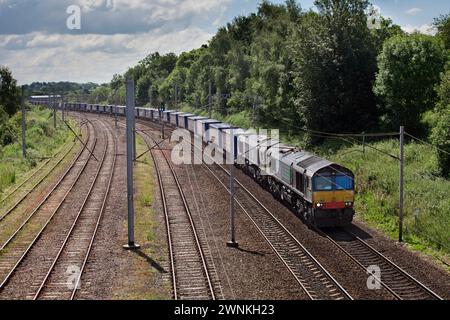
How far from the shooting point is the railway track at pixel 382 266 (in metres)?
19.8

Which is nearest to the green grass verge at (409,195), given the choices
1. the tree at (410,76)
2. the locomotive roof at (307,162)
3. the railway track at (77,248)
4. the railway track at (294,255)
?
the tree at (410,76)

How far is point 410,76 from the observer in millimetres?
42312

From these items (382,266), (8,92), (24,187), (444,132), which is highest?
(8,92)

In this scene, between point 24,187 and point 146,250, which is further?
point 24,187

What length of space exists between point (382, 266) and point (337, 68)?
28300 mm

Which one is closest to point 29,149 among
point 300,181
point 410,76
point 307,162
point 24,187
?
point 24,187

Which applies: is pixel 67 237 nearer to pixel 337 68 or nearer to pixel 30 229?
pixel 30 229

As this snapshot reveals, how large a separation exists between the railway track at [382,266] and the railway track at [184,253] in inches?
239

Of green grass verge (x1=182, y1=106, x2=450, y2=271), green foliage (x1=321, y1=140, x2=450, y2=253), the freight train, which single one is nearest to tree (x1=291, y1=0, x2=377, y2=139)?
green grass verge (x1=182, y1=106, x2=450, y2=271)

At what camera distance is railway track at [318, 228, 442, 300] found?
65.0 ft

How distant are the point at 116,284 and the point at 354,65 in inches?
1320

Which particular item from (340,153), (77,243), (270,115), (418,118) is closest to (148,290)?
(77,243)

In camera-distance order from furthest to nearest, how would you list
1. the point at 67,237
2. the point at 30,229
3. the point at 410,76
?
the point at 410,76
the point at 30,229
the point at 67,237
